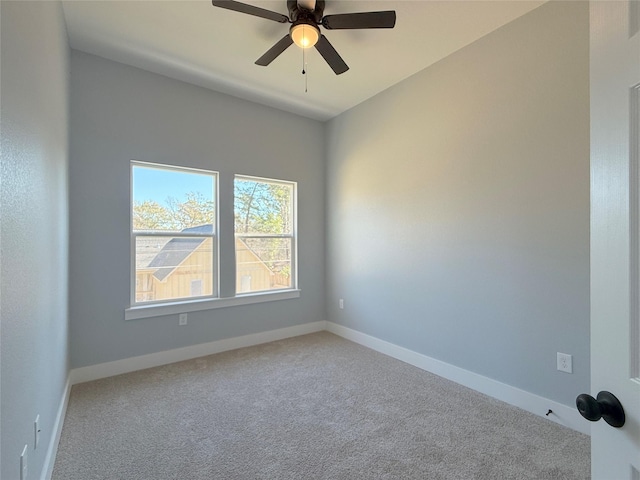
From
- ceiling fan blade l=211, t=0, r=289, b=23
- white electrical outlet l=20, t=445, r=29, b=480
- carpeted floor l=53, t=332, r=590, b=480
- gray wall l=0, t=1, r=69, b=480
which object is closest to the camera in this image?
gray wall l=0, t=1, r=69, b=480

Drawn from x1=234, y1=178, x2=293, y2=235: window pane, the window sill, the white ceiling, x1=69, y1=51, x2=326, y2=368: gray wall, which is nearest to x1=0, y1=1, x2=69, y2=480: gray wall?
the white ceiling

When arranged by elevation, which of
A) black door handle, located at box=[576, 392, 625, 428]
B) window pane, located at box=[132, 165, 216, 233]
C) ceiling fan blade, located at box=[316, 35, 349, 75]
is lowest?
black door handle, located at box=[576, 392, 625, 428]

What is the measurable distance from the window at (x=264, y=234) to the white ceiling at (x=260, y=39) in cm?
119

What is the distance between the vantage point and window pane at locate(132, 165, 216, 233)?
3.13 meters

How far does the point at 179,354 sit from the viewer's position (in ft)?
10.6

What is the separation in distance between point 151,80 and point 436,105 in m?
2.87

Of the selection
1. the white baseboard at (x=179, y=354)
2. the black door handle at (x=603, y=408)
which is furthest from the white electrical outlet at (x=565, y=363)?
the white baseboard at (x=179, y=354)

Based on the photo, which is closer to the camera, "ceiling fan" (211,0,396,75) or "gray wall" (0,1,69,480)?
"gray wall" (0,1,69,480)

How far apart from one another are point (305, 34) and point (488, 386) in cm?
310

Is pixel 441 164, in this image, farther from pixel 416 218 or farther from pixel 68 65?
pixel 68 65

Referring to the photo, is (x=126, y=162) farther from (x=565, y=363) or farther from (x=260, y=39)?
(x=565, y=363)

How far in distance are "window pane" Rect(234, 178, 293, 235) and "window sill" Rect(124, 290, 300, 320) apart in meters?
0.80

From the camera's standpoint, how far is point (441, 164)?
2.90 m

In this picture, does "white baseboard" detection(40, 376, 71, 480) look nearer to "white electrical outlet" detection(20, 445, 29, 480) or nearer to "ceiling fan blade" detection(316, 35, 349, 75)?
"white electrical outlet" detection(20, 445, 29, 480)
